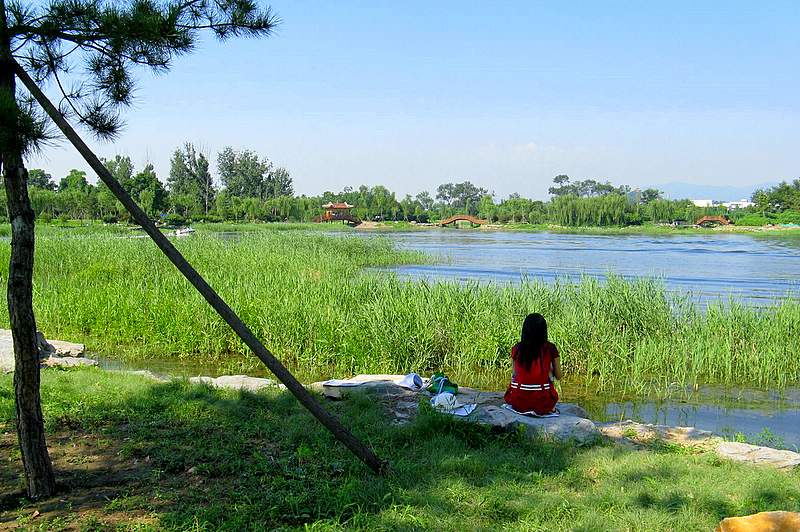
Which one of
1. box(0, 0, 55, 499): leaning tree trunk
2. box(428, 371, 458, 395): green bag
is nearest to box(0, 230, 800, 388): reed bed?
box(428, 371, 458, 395): green bag

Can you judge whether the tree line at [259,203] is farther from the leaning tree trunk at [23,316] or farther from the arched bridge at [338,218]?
the leaning tree trunk at [23,316]

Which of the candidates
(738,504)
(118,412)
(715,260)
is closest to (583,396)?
(738,504)

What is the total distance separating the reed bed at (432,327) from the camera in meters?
8.49

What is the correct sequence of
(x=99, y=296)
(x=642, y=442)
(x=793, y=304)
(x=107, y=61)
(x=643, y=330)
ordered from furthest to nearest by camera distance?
(x=99, y=296) → (x=793, y=304) → (x=643, y=330) → (x=642, y=442) → (x=107, y=61)

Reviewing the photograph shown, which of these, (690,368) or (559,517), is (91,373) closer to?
(559,517)

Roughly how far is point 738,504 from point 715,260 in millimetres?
27132

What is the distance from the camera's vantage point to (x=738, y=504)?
3.54 m

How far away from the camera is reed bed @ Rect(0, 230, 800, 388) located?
8.49 meters

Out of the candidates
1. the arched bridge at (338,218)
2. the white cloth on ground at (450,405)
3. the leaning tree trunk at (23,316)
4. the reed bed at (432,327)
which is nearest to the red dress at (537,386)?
the white cloth on ground at (450,405)

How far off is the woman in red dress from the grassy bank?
471 millimetres

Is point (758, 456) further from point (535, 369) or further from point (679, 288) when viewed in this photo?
point (679, 288)

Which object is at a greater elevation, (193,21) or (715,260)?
(193,21)

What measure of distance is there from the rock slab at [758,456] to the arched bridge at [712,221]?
226ft

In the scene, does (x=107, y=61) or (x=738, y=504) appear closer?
(x=738, y=504)
